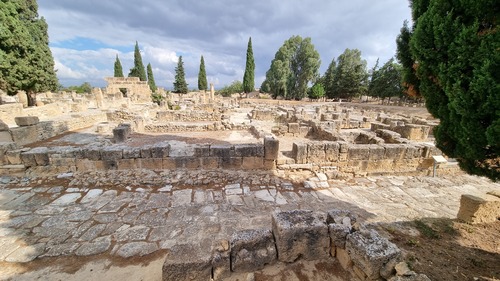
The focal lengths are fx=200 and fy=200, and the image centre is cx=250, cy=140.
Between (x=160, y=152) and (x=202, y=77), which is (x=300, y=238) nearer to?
(x=160, y=152)

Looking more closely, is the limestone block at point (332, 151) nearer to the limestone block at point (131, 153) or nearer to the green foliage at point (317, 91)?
the limestone block at point (131, 153)

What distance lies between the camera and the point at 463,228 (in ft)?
12.9

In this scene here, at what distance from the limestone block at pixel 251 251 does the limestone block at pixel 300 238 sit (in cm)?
13

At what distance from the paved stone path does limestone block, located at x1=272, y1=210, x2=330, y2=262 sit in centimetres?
134

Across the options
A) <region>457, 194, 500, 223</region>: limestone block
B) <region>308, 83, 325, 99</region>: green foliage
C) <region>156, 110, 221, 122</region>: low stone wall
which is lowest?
<region>457, 194, 500, 223</region>: limestone block

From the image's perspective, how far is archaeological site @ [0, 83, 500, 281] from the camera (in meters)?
2.72

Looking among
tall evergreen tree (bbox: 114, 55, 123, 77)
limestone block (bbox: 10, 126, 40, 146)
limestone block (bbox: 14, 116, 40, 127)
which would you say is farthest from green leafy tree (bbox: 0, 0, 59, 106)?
tall evergreen tree (bbox: 114, 55, 123, 77)

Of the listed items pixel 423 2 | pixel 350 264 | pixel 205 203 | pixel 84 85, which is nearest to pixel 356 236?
pixel 350 264

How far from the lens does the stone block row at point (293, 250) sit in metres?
2.41

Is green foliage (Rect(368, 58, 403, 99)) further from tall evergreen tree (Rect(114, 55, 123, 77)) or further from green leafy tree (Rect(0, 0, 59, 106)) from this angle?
tall evergreen tree (Rect(114, 55, 123, 77))

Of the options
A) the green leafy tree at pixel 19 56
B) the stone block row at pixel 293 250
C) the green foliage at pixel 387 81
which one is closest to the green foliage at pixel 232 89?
the green foliage at pixel 387 81

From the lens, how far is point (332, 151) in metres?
6.95

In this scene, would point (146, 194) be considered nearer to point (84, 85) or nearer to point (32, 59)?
point (32, 59)

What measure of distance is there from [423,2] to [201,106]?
21.9m
